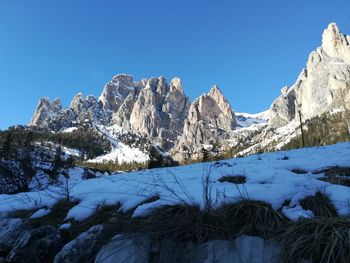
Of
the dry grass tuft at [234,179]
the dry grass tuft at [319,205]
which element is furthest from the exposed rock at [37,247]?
the dry grass tuft at [319,205]

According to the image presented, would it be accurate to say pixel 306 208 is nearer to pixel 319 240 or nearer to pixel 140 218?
pixel 319 240

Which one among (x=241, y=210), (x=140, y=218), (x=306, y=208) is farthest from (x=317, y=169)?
(x=140, y=218)

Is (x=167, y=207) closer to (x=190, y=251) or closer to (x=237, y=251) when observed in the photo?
(x=190, y=251)

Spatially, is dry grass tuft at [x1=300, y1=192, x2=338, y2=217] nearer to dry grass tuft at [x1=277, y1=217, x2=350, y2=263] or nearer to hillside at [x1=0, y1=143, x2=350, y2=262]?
hillside at [x1=0, y1=143, x2=350, y2=262]

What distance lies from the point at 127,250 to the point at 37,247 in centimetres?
156

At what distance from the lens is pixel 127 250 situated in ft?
10.4

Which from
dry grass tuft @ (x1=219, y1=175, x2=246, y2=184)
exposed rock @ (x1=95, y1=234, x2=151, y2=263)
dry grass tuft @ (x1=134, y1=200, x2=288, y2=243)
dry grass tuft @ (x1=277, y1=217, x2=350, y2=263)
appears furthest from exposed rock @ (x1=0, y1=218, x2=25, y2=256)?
dry grass tuft @ (x1=277, y1=217, x2=350, y2=263)

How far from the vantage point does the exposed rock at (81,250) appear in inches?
144

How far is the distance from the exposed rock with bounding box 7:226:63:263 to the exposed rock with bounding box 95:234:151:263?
3.69 ft

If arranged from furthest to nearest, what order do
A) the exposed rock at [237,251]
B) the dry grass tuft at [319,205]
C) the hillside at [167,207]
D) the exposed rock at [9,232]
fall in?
the exposed rock at [9,232] < the dry grass tuft at [319,205] < the hillside at [167,207] < the exposed rock at [237,251]

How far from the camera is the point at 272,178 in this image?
4.82m

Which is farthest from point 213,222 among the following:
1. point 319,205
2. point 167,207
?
point 319,205

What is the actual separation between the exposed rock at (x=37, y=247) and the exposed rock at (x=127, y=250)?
1.13 meters

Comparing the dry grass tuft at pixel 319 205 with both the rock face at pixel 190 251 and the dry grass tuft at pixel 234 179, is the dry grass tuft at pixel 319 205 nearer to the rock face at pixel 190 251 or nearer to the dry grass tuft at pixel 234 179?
the rock face at pixel 190 251
